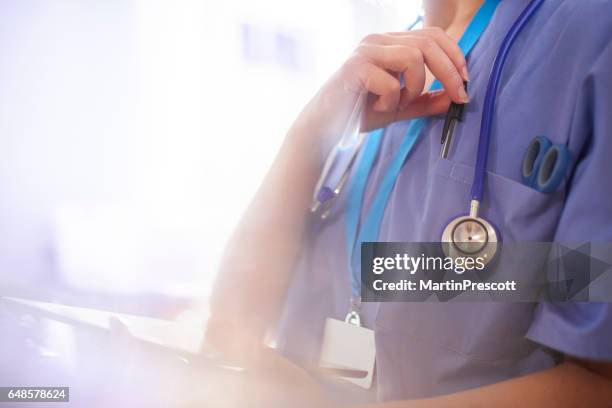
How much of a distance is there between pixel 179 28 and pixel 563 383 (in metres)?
0.82

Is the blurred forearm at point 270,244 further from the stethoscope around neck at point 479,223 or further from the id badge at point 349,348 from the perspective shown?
the stethoscope around neck at point 479,223

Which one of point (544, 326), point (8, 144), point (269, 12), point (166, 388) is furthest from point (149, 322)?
point (269, 12)

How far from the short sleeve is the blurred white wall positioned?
0.51m

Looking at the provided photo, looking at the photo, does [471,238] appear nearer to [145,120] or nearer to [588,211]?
[588,211]

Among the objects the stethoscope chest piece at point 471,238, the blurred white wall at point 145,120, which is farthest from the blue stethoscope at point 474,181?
the blurred white wall at point 145,120

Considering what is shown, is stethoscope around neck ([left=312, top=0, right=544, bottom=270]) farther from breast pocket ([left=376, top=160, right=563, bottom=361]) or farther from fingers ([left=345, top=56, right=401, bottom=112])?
fingers ([left=345, top=56, right=401, bottom=112])

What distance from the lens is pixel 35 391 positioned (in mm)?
Result: 668

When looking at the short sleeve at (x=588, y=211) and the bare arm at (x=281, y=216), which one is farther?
Result: the bare arm at (x=281, y=216)

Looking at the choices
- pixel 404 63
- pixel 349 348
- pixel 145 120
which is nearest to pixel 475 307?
pixel 349 348

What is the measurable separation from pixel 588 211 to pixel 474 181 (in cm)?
12

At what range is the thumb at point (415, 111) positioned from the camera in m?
0.74

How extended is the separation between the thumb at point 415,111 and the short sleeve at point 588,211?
0.18m

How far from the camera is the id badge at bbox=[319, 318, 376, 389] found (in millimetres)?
725

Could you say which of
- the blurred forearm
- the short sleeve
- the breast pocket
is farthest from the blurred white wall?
the short sleeve
